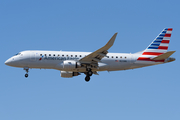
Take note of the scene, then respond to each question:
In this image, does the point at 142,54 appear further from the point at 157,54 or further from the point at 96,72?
the point at 96,72

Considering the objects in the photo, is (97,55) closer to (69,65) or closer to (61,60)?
(69,65)

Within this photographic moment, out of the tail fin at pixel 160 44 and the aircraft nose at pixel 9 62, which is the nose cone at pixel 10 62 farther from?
the tail fin at pixel 160 44

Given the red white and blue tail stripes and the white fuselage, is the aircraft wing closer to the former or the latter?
the white fuselage

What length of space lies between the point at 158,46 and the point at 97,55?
443 inches

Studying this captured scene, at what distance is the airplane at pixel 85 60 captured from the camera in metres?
47.4

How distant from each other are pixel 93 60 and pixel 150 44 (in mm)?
10451

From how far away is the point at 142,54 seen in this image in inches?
2005

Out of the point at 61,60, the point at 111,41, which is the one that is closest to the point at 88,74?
the point at 61,60

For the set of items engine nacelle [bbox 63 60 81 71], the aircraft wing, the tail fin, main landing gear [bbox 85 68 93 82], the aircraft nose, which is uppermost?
the tail fin

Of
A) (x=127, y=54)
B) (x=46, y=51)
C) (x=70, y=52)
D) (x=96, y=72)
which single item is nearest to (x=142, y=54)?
(x=127, y=54)

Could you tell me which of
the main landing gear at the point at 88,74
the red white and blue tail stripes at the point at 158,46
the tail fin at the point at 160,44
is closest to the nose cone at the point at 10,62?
the main landing gear at the point at 88,74

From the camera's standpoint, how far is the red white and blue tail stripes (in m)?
50.8

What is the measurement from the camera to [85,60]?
157 feet

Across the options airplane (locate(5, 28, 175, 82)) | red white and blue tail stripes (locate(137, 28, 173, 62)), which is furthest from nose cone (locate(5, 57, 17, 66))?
red white and blue tail stripes (locate(137, 28, 173, 62))
